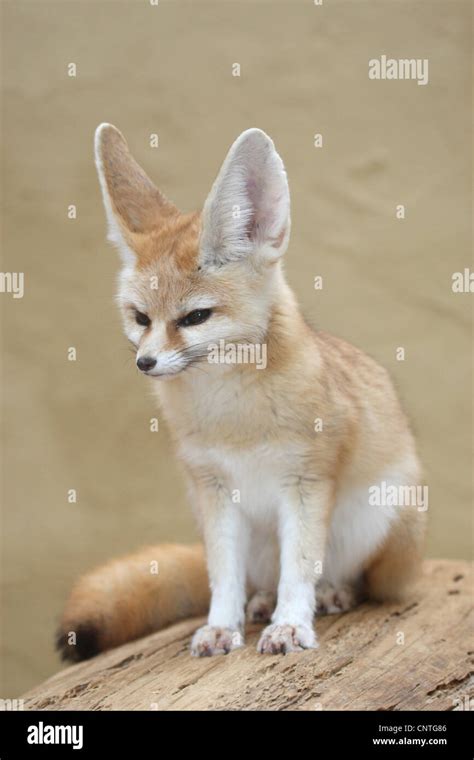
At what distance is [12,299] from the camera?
592 centimetres

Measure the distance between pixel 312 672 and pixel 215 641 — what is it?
35cm

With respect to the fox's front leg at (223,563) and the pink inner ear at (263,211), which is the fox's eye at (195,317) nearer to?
the pink inner ear at (263,211)

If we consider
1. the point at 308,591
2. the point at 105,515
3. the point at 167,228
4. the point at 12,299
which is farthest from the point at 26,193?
the point at 308,591

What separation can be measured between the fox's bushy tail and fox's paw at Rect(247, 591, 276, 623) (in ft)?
1.08

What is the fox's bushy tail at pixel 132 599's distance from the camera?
147 inches

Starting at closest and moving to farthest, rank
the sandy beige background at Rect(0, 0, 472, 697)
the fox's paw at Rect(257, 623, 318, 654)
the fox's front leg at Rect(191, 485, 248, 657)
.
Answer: the fox's paw at Rect(257, 623, 318, 654) → the fox's front leg at Rect(191, 485, 248, 657) → the sandy beige background at Rect(0, 0, 472, 697)

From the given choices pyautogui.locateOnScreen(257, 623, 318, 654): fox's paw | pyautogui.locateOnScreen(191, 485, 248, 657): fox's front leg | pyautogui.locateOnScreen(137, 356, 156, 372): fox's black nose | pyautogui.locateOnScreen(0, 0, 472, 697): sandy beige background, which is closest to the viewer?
pyautogui.locateOnScreen(137, 356, 156, 372): fox's black nose

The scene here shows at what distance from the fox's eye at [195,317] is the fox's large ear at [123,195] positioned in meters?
0.32

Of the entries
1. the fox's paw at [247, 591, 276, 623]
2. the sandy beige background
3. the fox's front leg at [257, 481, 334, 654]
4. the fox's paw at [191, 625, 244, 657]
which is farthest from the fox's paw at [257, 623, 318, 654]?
the sandy beige background

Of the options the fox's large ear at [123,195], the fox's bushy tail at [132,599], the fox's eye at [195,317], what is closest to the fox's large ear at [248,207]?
the fox's eye at [195,317]

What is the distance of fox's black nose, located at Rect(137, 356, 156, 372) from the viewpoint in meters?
2.96

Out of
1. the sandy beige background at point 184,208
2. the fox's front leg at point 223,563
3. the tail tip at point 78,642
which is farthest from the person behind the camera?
the sandy beige background at point 184,208

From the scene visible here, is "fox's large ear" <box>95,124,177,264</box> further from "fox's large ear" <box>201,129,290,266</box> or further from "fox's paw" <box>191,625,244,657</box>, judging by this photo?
"fox's paw" <box>191,625,244,657</box>

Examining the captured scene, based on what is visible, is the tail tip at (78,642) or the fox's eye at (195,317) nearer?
the fox's eye at (195,317)
